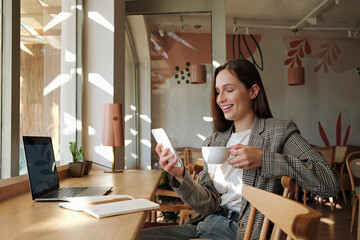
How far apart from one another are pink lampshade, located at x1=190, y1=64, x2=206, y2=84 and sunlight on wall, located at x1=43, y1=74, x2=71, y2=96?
4.24 feet

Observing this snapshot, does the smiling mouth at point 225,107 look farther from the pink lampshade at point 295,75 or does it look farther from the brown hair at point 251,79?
the pink lampshade at point 295,75

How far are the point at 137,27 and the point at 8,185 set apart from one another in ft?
8.41

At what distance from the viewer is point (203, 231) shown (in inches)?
57.1

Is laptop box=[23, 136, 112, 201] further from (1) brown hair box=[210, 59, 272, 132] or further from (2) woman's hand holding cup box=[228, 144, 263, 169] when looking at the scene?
(1) brown hair box=[210, 59, 272, 132]

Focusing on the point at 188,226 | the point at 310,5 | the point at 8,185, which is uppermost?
the point at 310,5

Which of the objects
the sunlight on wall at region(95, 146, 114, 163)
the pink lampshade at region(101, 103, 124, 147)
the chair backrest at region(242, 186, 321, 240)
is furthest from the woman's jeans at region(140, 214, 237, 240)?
the sunlight on wall at region(95, 146, 114, 163)

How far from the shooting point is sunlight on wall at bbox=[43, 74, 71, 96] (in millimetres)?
2228

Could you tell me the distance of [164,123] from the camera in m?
3.53

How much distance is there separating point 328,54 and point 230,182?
176 inches

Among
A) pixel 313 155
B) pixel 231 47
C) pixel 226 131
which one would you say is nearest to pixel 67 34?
pixel 226 131

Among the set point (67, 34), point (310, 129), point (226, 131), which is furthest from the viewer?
point (310, 129)

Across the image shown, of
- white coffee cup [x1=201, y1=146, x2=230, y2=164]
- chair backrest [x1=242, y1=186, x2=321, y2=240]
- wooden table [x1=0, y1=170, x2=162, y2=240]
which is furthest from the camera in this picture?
white coffee cup [x1=201, y1=146, x2=230, y2=164]

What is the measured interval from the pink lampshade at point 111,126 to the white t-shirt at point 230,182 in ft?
3.29

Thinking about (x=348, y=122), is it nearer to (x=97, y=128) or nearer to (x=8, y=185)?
(x=97, y=128)
